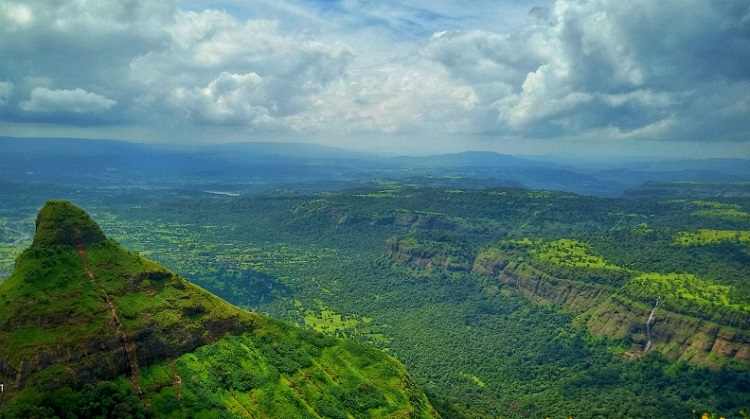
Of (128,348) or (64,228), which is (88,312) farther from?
(64,228)

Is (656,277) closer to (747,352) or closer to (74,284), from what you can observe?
(747,352)

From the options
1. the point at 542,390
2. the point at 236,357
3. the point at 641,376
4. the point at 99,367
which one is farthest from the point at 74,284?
the point at 641,376

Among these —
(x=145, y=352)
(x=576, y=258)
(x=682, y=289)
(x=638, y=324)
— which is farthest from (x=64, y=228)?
(x=576, y=258)

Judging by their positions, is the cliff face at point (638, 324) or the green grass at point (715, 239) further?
the green grass at point (715, 239)

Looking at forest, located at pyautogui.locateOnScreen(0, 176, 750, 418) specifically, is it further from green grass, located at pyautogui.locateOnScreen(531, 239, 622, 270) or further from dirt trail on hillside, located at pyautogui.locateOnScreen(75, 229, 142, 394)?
dirt trail on hillside, located at pyautogui.locateOnScreen(75, 229, 142, 394)

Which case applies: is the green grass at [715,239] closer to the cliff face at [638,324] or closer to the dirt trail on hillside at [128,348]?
the cliff face at [638,324]

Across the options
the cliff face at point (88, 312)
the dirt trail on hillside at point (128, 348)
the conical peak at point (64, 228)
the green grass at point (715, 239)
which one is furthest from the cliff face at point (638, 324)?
the conical peak at point (64, 228)

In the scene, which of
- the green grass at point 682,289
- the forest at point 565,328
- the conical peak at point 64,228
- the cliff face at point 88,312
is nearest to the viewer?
the cliff face at point 88,312

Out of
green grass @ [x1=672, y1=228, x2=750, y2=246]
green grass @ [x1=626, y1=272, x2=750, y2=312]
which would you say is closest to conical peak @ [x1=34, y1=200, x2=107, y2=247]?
green grass @ [x1=626, y1=272, x2=750, y2=312]
